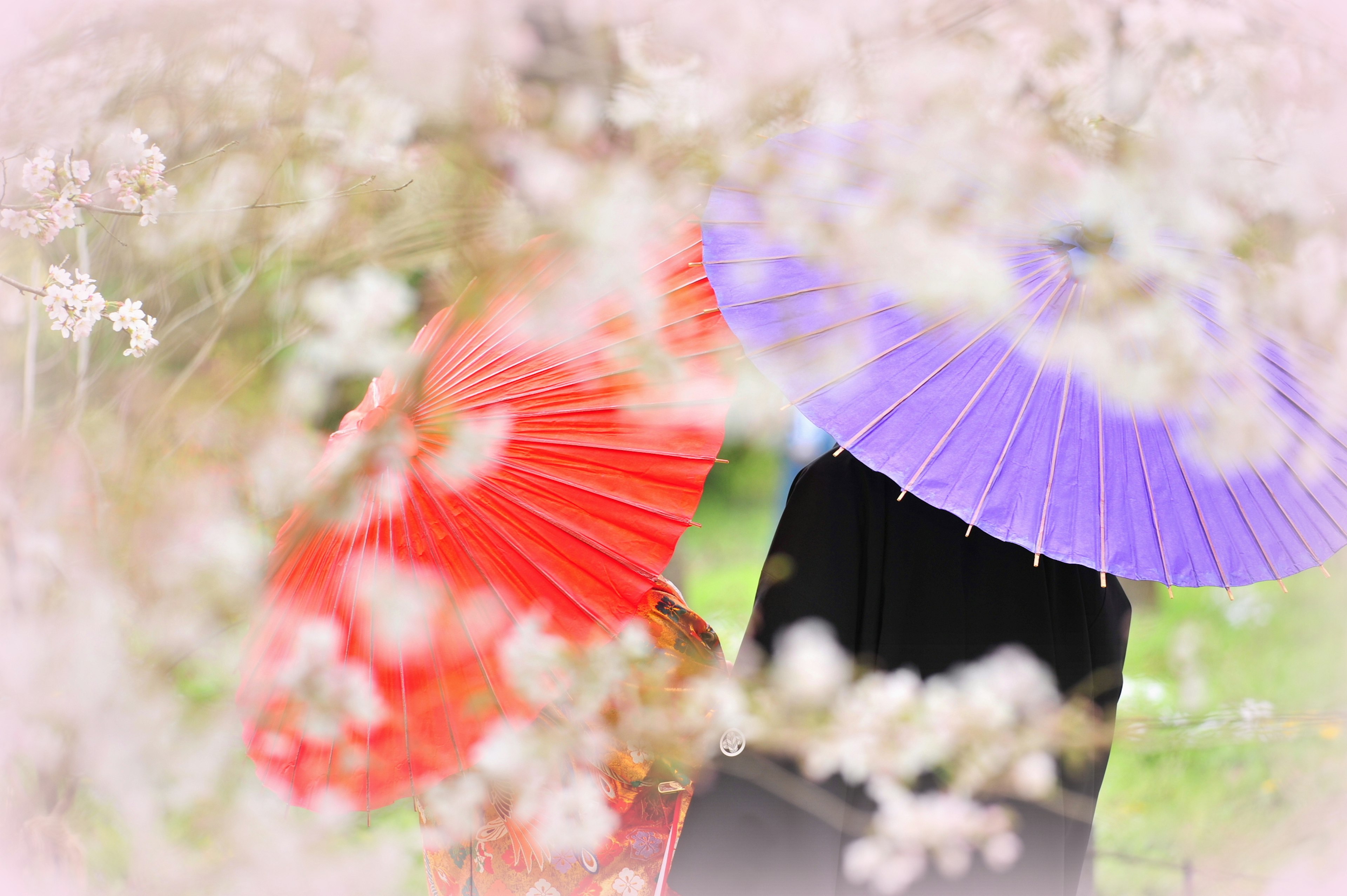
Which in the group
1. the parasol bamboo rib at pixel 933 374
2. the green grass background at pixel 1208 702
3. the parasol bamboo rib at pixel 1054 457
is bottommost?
the green grass background at pixel 1208 702

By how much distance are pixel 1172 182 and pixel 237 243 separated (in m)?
1.50

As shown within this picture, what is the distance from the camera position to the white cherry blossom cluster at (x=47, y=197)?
1.18 m

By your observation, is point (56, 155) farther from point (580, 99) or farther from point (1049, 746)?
point (1049, 746)

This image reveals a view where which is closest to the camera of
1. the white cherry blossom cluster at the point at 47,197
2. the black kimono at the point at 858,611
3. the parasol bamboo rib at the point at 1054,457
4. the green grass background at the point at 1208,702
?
the parasol bamboo rib at the point at 1054,457

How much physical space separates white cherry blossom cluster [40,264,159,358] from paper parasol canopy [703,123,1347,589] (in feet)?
3.01

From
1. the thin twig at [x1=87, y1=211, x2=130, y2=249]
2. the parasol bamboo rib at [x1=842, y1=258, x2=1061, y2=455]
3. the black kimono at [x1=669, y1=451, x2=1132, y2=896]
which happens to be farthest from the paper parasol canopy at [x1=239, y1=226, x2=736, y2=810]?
the thin twig at [x1=87, y1=211, x2=130, y2=249]

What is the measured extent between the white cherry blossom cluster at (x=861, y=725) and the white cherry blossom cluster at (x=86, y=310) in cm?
79

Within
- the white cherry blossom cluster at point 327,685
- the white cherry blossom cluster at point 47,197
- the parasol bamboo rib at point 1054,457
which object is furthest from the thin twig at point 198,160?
the parasol bamboo rib at point 1054,457

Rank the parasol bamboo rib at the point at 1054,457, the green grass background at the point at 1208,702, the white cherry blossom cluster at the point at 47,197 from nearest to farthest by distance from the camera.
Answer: the parasol bamboo rib at the point at 1054,457, the white cherry blossom cluster at the point at 47,197, the green grass background at the point at 1208,702

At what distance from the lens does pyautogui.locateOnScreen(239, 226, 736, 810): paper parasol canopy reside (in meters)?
1.02

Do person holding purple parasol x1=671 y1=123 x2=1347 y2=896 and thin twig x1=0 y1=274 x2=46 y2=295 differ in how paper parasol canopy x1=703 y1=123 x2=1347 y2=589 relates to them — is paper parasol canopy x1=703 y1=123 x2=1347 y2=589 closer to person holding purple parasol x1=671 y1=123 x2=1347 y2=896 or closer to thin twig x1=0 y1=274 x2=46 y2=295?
person holding purple parasol x1=671 y1=123 x2=1347 y2=896

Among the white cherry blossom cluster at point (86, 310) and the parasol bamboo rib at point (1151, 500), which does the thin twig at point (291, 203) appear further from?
the parasol bamboo rib at point (1151, 500)

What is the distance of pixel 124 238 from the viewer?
1244mm

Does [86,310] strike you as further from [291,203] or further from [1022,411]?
[1022,411]
